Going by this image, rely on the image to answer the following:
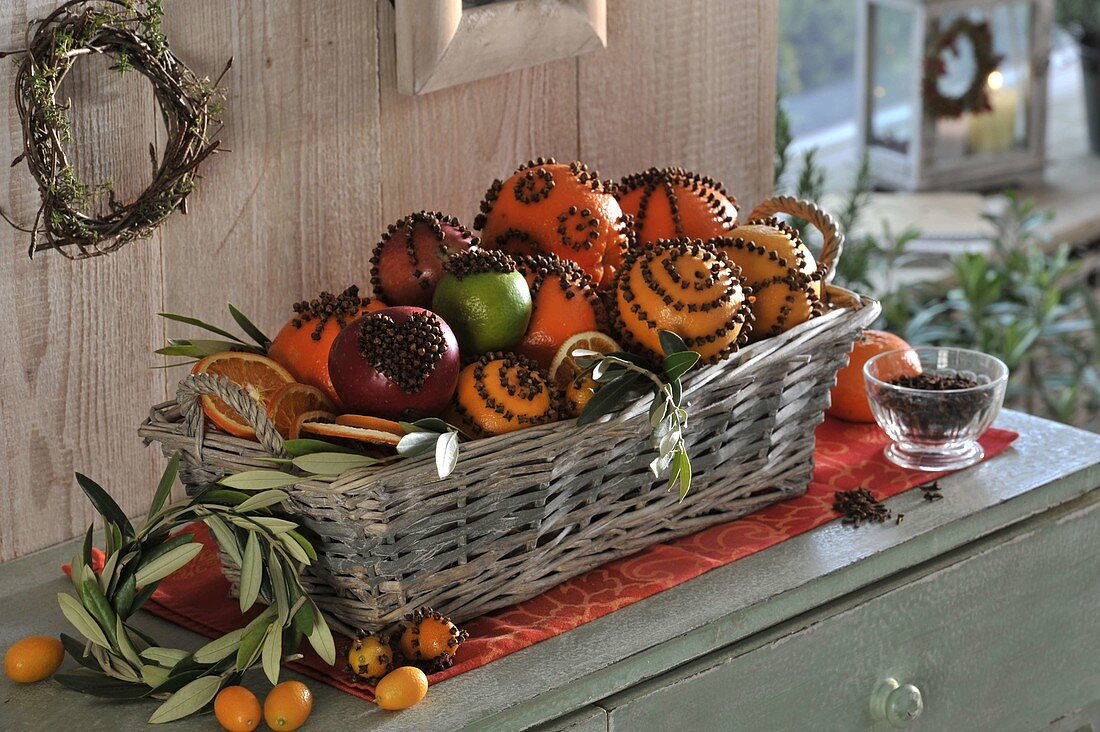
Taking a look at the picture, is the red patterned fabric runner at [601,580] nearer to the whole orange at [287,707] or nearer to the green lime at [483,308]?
the whole orange at [287,707]

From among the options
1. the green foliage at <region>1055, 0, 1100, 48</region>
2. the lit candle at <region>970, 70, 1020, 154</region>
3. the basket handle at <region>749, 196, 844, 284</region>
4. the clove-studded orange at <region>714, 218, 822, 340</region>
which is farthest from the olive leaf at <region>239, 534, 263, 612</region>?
the green foliage at <region>1055, 0, 1100, 48</region>

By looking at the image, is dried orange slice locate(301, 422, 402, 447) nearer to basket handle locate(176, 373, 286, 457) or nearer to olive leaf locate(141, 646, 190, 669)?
basket handle locate(176, 373, 286, 457)

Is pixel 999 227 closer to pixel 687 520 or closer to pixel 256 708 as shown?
pixel 687 520

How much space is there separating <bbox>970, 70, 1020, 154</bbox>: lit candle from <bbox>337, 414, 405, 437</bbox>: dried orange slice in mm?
2292

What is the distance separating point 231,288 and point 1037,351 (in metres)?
1.77

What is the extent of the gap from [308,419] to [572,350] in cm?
20

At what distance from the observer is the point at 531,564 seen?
102cm

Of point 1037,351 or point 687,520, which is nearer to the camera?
point 687,520

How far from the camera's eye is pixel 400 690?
887 millimetres

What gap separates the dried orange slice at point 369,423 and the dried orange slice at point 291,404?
0.18ft

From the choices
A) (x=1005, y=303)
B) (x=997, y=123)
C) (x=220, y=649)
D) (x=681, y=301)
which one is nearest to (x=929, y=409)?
(x=681, y=301)

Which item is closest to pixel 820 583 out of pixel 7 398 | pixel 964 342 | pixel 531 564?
pixel 531 564

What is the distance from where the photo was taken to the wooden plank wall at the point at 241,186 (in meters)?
1.08

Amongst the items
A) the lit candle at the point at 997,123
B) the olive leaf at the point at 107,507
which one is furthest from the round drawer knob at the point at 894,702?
the lit candle at the point at 997,123
